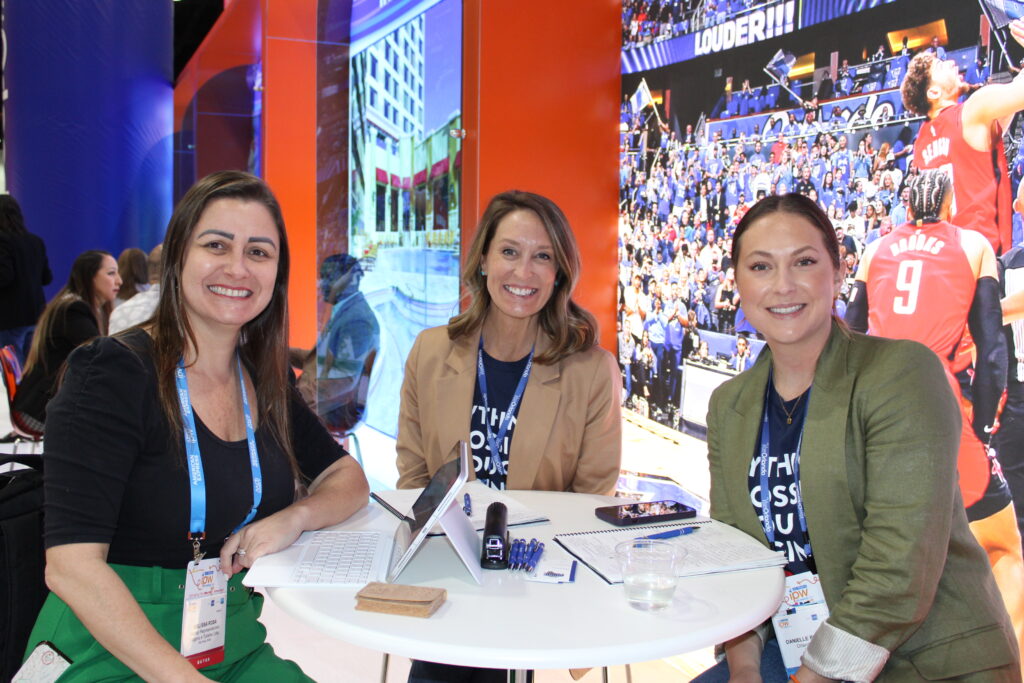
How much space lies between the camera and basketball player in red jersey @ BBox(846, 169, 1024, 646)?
2609mm

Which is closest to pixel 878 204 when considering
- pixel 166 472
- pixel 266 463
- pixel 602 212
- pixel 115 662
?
pixel 602 212

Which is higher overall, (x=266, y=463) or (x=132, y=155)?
(x=132, y=155)

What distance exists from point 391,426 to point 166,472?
3101 millimetres

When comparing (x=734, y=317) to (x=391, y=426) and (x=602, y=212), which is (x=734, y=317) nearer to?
(x=602, y=212)

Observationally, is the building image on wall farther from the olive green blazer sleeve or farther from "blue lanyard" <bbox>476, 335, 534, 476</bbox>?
the olive green blazer sleeve

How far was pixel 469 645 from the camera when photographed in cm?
125

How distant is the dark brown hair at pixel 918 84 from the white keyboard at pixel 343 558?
7.34 ft

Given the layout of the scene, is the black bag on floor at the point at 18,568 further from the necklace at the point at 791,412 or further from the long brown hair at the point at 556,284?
the necklace at the point at 791,412

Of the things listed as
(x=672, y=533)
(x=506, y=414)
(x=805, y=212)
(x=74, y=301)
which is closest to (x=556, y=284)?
(x=506, y=414)

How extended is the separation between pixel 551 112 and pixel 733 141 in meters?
0.88

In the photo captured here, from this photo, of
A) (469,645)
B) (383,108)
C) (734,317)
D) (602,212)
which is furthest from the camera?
(383,108)

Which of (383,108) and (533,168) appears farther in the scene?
(383,108)

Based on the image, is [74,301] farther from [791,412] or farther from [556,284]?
[791,412]

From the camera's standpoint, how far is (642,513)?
1918 millimetres
